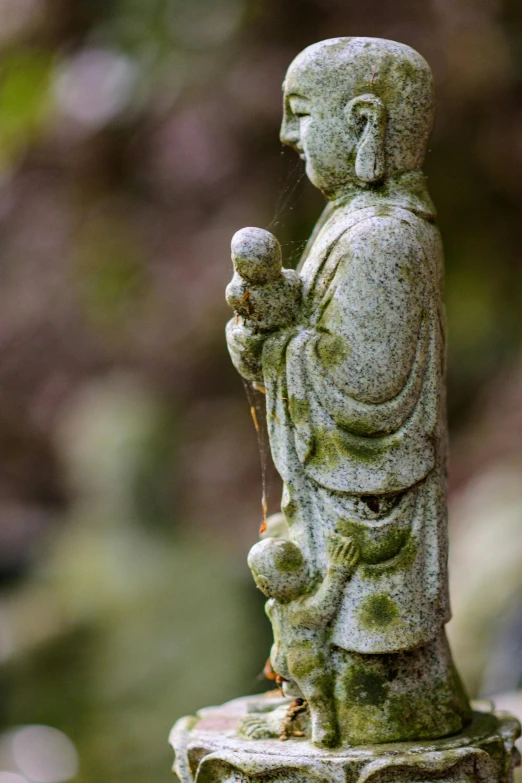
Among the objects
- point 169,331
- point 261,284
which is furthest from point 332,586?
point 169,331

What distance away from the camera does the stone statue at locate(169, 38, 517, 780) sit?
10.0ft

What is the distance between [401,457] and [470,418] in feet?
22.9

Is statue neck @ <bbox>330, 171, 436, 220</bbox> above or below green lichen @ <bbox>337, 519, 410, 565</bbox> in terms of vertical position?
above

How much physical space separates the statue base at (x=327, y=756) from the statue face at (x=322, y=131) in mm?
1764

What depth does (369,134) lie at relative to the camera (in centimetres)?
312

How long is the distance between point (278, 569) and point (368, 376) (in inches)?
26.4

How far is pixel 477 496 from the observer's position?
762cm

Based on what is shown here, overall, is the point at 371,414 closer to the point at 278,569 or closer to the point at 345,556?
the point at 345,556

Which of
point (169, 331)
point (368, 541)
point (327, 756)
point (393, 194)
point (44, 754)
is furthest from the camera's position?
point (169, 331)

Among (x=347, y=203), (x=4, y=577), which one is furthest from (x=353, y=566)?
(x=4, y=577)

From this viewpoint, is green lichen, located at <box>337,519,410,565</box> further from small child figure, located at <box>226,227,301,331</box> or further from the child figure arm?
small child figure, located at <box>226,227,301,331</box>

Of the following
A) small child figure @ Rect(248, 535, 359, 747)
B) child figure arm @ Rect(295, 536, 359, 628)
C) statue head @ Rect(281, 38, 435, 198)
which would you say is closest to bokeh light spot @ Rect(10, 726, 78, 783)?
small child figure @ Rect(248, 535, 359, 747)

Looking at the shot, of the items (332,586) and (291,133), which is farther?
(291,133)

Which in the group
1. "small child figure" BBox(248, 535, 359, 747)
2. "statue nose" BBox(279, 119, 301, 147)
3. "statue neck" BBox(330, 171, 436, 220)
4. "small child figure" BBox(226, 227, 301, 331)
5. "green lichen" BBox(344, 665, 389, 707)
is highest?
"statue nose" BBox(279, 119, 301, 147)
